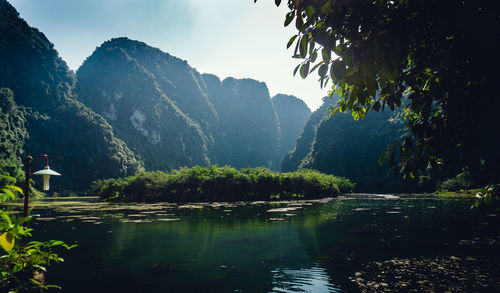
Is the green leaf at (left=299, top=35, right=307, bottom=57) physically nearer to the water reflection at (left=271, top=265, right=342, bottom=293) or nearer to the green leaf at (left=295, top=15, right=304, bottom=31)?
the green leaf at (left=295, top=15, right=304, bottom=31)

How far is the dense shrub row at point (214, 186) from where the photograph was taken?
1740 inches

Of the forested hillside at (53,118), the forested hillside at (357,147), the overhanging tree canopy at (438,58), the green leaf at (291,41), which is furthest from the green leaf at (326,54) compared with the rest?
the forested hillside at (53,118)

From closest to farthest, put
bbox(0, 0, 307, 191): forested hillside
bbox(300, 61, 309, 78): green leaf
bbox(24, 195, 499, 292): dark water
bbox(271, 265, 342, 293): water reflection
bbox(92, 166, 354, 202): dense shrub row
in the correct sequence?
bbox(300, 61, 309, 78): green leaf, bbox(271, 265, 342, 293): water reflection, bbox(24, 195, 499, 292): dark water, bbox(92, 166, 354, 202): dense shrub row, bbox(0, 0, 307, 191): forested hillside

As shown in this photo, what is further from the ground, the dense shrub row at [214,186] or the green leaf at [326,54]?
the green leaf at [326,54]

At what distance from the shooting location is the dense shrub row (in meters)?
44.2

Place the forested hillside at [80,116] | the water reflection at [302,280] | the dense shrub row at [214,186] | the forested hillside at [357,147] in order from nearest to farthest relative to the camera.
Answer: the water reflection at [302,280]
the dense shrub row at [214,186]
the forested hillside at [357,147]
the forested hillside at [80,116]

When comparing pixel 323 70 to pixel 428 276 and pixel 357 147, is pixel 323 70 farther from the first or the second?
pixel 357 147

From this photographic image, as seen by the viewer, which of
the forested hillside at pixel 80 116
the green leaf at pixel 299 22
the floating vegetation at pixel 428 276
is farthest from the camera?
the forested hillside at pixel 80 116

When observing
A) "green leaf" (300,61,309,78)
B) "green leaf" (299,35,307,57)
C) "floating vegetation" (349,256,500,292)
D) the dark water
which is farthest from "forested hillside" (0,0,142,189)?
"green leaf" (299,35,307,57)

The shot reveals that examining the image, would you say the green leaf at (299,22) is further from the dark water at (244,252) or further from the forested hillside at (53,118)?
the forested hillside at (53,118)

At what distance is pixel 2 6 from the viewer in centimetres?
12888

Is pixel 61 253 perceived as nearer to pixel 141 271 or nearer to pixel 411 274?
pixel 141 271

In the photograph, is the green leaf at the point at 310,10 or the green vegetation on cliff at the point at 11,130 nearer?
the green leaf at the point at 310,10

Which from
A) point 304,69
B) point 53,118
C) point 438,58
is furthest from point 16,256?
point 53,118
